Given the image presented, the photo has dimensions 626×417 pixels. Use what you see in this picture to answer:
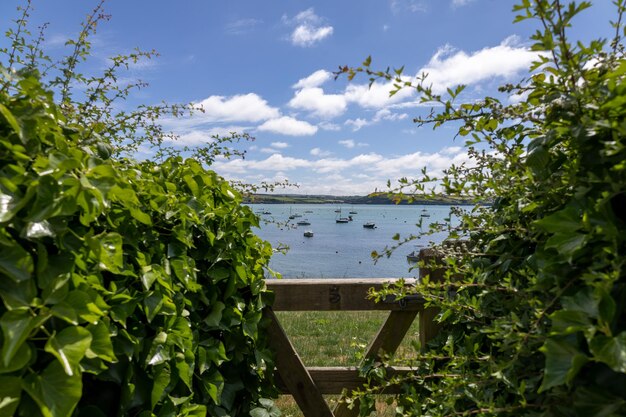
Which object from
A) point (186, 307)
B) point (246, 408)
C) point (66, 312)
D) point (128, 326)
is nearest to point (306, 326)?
point (246, 408)

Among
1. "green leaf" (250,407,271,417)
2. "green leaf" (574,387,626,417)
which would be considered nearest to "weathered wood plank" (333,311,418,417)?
"green leaf" (250,407,271,417)

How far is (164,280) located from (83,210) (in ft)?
1.68

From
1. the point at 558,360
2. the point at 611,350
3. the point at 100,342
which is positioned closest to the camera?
the point at 611,350

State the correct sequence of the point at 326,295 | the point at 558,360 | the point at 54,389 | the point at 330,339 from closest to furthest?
the point at 558,360 → the point at 54,389 → the point at 326,295 → the point at 330,339

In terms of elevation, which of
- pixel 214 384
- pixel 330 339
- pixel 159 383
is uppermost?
pixel 159 383

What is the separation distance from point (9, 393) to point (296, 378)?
6.24ft

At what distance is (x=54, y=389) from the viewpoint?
110 centimetres

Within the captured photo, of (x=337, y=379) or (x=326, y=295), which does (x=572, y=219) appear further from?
(x=337, y=379)

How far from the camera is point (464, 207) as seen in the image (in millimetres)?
2139

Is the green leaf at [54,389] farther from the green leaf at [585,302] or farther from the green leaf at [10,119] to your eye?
the green leaf at [585,302]

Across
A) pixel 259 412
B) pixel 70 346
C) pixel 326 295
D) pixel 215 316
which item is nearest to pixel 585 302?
pixel 70 346

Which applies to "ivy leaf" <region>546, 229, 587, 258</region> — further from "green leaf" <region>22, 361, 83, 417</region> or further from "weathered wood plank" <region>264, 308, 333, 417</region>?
"weathered wood plank" <region>264, 308, 333, 417</region>

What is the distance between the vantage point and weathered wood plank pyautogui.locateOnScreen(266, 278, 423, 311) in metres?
2.69

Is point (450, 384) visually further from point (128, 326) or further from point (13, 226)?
point (13, 226)
